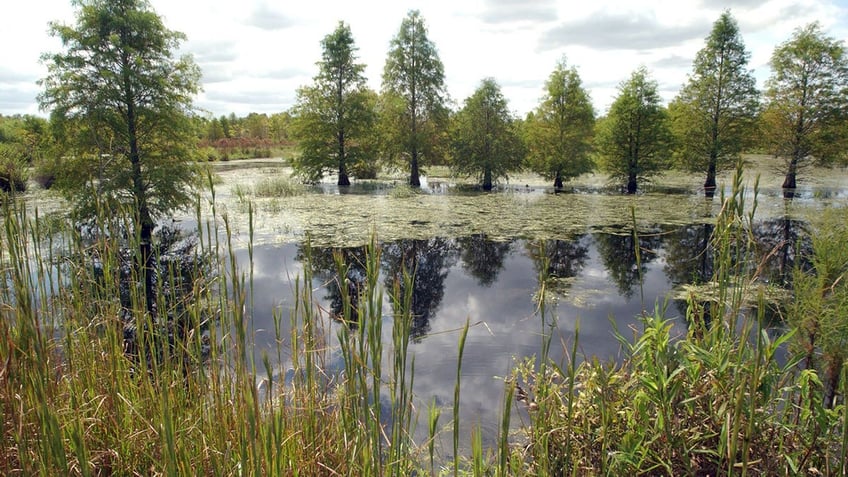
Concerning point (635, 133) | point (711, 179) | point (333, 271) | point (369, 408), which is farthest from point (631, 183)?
point (369, 408)

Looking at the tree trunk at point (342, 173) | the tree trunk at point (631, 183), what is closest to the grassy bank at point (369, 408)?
the tree trunk at point (631, 183)

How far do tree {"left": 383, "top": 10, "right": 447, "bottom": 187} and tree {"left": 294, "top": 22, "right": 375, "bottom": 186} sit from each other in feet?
3.97

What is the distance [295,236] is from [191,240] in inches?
85.7

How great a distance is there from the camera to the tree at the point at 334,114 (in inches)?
838

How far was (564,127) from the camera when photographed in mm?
20547

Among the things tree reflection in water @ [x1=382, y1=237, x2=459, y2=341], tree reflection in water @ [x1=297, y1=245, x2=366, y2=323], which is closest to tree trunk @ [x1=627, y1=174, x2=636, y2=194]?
tree reflection in water @ [x1=382, y1=237, x2=459, y2=341]

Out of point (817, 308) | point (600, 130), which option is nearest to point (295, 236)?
point (817, 308)

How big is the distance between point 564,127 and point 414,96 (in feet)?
22.9

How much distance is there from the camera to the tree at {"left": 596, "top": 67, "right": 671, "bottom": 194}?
63.6ft

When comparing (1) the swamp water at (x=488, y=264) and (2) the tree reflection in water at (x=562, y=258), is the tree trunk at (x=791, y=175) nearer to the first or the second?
(1) the swamp water at (x=488, y=264)

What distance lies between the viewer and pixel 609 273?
311 inches

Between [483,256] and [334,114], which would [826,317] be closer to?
[483,256]

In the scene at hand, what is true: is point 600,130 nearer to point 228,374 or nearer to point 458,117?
point 458,117

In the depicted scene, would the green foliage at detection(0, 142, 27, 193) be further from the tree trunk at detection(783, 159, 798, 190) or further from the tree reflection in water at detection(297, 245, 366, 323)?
the tree trunk at detection(783, 159, 798, 190)
